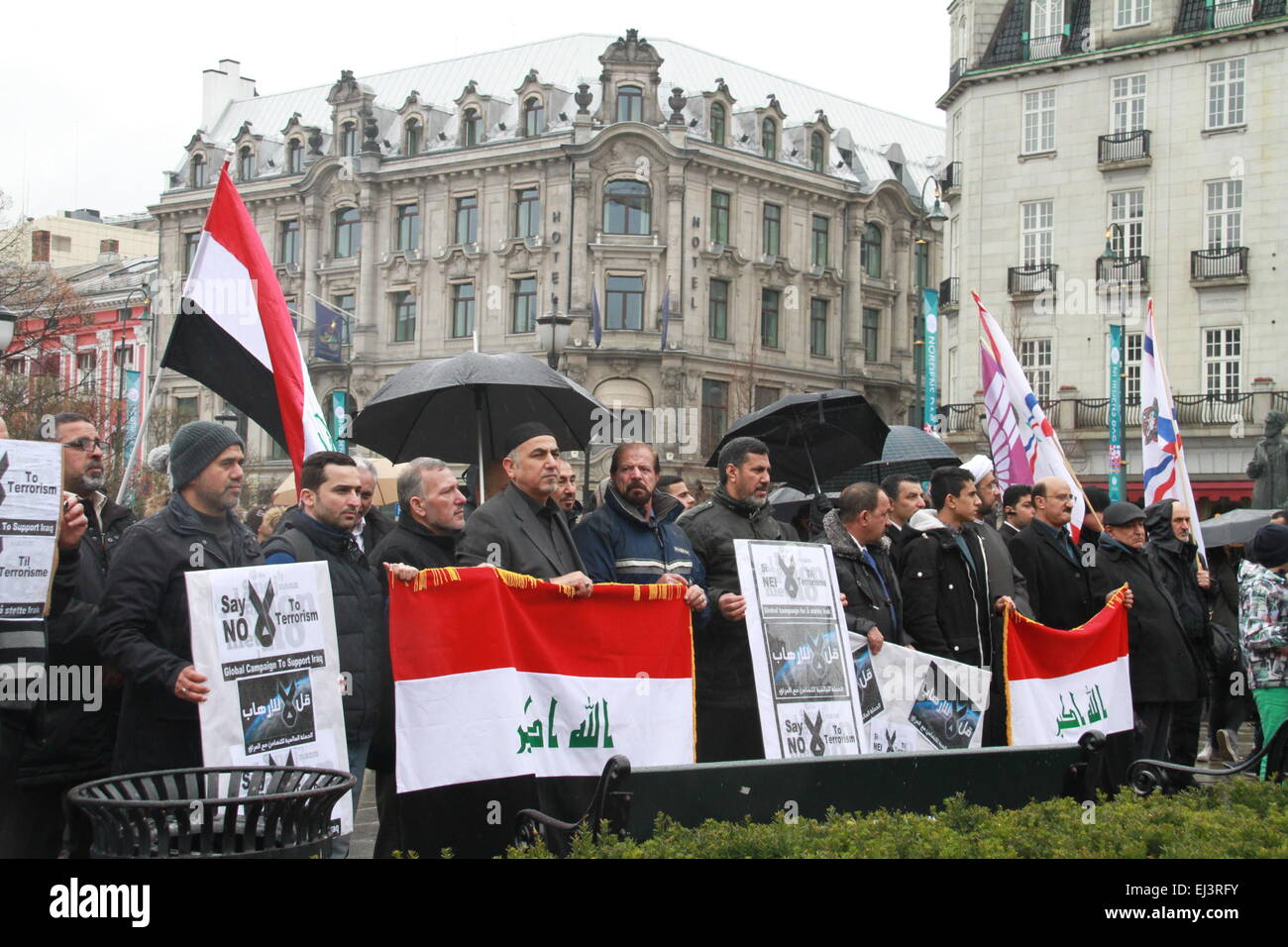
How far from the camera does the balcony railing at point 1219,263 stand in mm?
41281

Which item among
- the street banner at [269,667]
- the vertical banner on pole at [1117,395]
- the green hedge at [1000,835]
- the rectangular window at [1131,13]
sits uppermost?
the rectangular window at [1131,13]

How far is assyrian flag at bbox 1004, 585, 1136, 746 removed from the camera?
8961mm

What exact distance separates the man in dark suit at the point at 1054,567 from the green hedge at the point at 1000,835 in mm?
3855

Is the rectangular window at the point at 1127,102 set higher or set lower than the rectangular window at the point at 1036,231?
higher

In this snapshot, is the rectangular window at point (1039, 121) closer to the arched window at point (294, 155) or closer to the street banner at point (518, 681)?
the arched window at point (294, 155)

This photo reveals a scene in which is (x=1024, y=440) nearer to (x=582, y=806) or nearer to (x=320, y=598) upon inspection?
(x=582, y=806)

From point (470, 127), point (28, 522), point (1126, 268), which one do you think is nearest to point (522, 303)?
point (470, 127)

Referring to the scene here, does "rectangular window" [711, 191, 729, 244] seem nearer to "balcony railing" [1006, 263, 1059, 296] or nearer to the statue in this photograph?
"balcony railing" [1006, 263, 1059, 296]

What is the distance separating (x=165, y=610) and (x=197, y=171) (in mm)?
66350

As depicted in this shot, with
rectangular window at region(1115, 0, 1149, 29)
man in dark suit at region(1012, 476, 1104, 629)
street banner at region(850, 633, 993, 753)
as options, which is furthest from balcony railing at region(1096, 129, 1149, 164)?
street banner at region(850, 633, 993, 753)

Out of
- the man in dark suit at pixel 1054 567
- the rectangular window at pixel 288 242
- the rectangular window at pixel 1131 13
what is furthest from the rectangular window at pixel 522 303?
the man in dark suit at pixel 1054 567

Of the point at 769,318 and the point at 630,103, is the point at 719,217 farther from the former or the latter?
the point at 630,103
